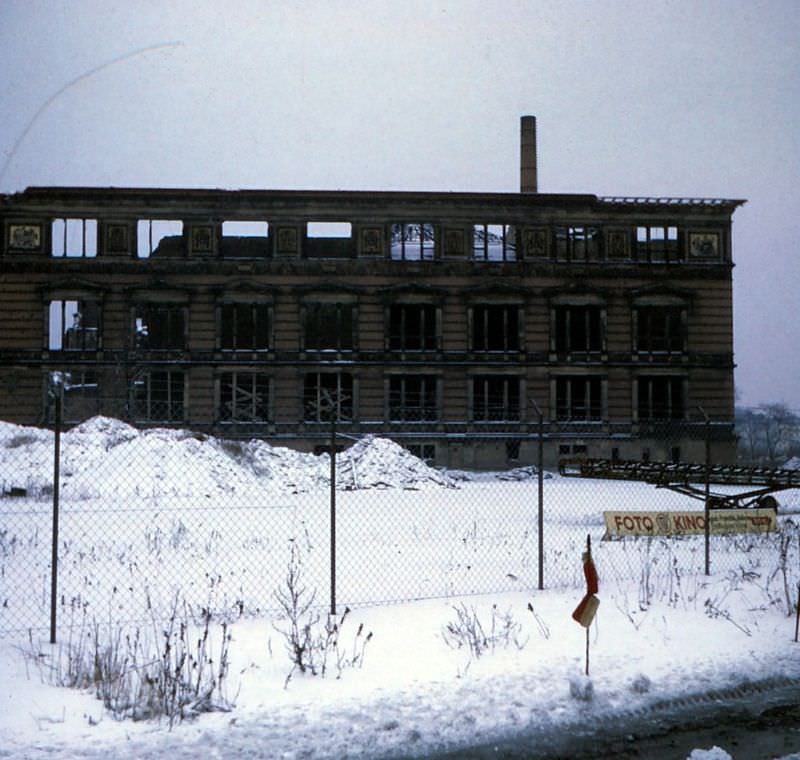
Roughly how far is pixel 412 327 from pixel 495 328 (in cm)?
375

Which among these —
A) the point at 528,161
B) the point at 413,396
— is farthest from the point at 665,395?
the point at 528,161

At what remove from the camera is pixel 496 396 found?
3872 cm

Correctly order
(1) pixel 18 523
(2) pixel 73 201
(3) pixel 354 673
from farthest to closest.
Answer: (2) pixel 73 201
(1) pixel 18 523
(3) pixel 354 673

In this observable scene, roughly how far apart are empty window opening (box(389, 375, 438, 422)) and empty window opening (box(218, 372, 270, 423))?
18.3ft

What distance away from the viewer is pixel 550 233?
39.1 meters

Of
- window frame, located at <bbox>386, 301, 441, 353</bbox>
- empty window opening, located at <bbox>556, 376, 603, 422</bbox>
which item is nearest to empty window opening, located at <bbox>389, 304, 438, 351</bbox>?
window frame, located at <bbox>386, 301, 441, 353</bbox>

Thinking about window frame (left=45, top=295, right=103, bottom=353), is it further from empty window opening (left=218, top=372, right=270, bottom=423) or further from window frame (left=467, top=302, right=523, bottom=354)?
window frame (left=467, top=302, right=523, bottom=354)

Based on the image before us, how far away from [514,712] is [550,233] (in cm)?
3357

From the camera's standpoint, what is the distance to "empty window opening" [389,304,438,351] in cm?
3847

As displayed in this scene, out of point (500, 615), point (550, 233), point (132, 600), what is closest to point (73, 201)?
point (550, 233)

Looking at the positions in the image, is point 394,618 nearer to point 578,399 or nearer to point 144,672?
point 144,672

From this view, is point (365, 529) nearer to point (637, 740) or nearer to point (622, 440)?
point (637, 740)

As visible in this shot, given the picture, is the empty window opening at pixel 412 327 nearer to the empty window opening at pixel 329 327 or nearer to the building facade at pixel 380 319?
the building facade at pixel 380 319

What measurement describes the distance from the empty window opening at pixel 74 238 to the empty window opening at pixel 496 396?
1795 cm
